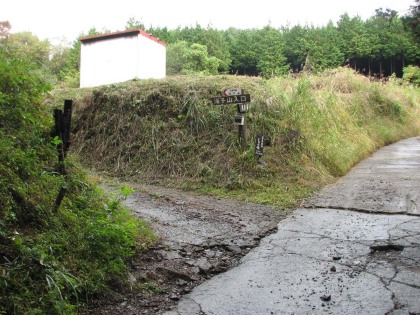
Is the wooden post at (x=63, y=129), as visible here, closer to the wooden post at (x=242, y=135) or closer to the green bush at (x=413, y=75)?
the wooden post at (x=242, y=135)

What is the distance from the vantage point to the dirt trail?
3150 millimetres

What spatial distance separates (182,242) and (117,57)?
624 inches

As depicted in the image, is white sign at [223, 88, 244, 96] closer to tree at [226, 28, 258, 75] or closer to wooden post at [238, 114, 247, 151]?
wooden post at [238, 114, 247, 151]

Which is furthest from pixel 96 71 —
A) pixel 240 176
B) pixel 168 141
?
pixel 240 176

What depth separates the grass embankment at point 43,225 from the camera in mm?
2521

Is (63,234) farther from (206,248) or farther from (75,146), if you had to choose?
(75,146)

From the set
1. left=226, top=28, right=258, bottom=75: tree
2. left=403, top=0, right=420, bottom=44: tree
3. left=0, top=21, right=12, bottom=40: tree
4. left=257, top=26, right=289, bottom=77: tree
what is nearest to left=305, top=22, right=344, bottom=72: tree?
left=257, top=26, right=289, bottom=77: tree

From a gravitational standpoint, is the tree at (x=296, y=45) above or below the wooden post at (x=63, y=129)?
above

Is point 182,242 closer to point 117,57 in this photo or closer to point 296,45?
point 117,57

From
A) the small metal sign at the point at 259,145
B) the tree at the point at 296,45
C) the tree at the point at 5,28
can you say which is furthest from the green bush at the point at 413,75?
the tree at the point at 5,28

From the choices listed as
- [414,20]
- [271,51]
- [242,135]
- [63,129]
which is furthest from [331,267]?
[271,51]

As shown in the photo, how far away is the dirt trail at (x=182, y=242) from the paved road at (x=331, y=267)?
181mm

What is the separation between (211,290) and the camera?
3.33m

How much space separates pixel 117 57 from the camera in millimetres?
18469
